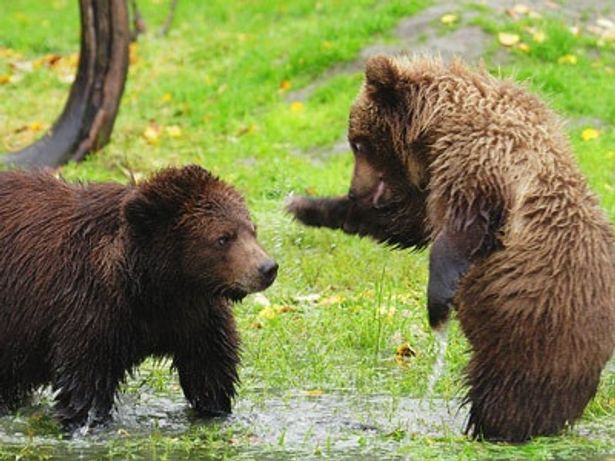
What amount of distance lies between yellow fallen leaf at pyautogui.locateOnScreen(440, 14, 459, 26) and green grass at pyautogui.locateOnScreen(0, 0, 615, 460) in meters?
0.31

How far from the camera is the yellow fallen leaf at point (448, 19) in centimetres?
1506

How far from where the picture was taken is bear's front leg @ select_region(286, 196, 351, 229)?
782cm

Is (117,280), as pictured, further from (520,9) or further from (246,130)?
(520,9)

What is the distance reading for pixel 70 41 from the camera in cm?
1897

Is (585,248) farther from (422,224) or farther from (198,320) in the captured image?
(198,320)

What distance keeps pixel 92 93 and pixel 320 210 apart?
5.43 metres

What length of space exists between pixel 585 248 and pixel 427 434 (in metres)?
1.13

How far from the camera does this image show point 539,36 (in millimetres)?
14852

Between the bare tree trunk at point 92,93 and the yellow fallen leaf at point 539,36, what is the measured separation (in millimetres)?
4226

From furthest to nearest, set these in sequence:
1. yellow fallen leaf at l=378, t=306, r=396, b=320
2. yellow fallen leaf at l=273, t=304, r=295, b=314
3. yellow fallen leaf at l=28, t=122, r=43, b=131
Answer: yellow fallen leaf at l=28, t=122, r=43, b=131 < yellow fallen leaf at l=273, t=304, r=295, b=314 < yellow fallen leaf at l=378, t=306, r=396, b=320

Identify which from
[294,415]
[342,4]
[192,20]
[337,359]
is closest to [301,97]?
[342,4]

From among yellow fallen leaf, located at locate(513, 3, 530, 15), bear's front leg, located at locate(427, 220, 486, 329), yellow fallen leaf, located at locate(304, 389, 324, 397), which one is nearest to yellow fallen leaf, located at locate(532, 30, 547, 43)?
yellow fallen leaf, located at locate(513, 3, 530, 15)

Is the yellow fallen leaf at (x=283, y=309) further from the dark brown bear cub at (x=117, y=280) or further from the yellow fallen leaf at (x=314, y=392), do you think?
the dark brown bear cub at (x=117, y=280)

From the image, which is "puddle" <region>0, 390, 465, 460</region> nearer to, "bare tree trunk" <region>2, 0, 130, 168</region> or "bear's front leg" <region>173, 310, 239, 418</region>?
"bear's front leg" <region>173, 310, 239, 418</region>
